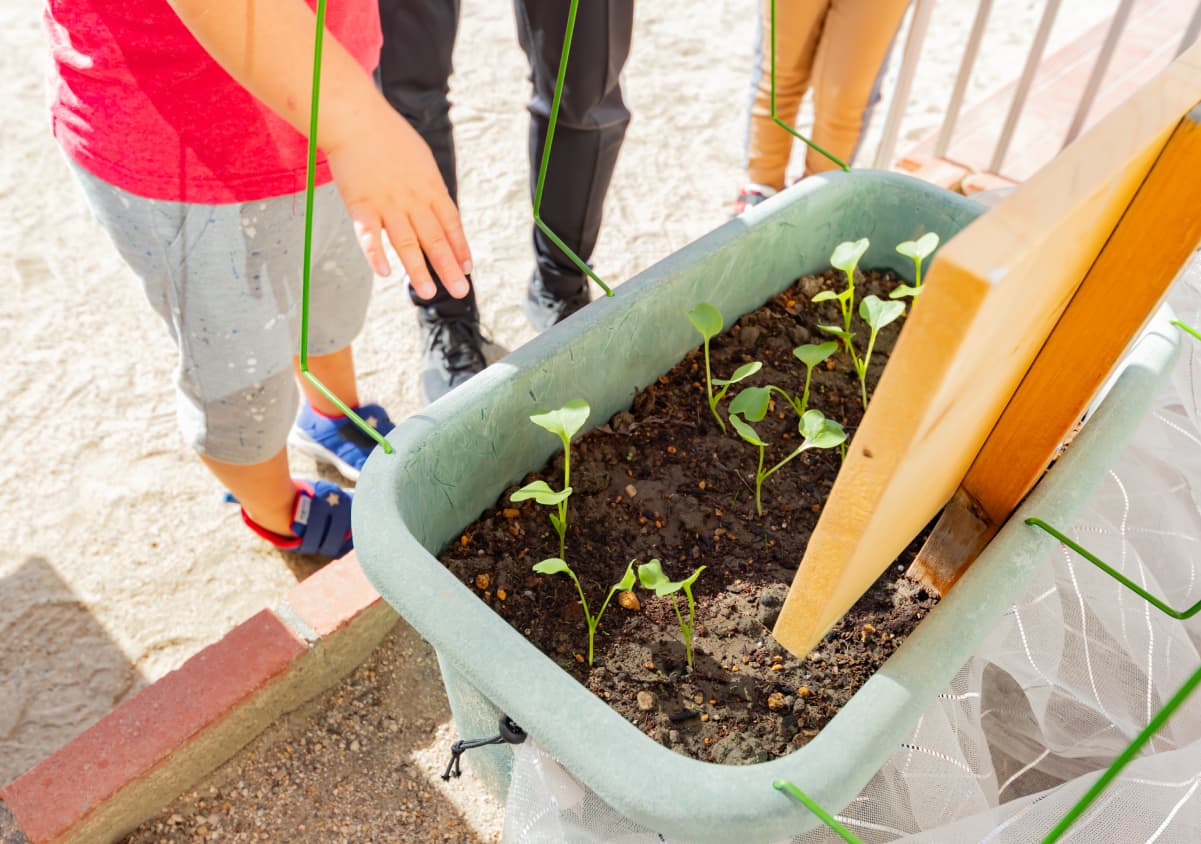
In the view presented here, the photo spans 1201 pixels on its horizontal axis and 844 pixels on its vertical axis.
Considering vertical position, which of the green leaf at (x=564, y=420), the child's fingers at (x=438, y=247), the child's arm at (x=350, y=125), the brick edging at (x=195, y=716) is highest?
the child's arm at (x=350, y=125)

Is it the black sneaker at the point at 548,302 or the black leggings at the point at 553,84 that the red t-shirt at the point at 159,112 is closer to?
the black leggings at the point at 553,84

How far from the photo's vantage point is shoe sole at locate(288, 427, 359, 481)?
139 centimetres

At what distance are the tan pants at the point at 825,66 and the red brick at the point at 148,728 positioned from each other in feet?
3.08

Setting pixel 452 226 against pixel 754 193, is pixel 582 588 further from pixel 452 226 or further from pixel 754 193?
pixel 754 193

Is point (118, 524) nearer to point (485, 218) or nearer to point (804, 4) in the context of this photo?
point (485, 218)

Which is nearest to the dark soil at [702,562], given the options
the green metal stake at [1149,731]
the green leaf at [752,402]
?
the green leaf at [752,402]

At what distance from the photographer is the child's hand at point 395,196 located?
0.66m

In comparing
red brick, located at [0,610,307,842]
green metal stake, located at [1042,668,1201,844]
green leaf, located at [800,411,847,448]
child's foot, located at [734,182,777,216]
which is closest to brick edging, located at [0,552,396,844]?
red brick, located at [0,610,307,842]

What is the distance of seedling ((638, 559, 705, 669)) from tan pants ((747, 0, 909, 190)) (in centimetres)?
77

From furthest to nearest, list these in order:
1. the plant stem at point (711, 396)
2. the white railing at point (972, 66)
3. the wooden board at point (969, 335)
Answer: the white railing at point (972, 66) → the plant stem at point (711, 396) → the wooden board at point (969, 335)

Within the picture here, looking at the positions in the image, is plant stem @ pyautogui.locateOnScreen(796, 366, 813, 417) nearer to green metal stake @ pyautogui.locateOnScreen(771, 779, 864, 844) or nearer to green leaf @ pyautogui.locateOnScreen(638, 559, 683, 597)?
green leaf @ pyautogui.locateOnScreen(638, 559, 683, 597)

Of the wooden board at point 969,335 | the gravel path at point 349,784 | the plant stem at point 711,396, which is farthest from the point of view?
the gravel path at point 349,784

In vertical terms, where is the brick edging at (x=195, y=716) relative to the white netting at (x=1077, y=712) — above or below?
below

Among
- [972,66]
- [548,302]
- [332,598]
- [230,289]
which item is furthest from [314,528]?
[972,66]
